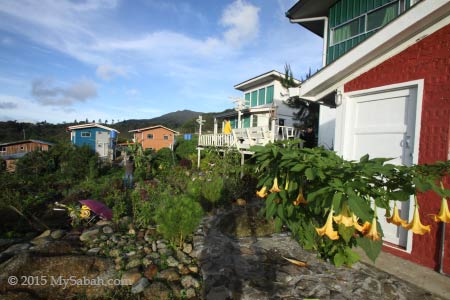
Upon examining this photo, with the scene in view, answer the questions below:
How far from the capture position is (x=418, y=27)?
3826 millimetres

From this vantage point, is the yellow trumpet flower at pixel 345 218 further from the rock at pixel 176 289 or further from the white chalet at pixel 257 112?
the white chalet at pixel 257 112

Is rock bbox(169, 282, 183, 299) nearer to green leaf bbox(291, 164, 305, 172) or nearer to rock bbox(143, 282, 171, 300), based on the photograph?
rock bbox(143, 282, 171, 300)

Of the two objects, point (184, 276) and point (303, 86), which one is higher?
point (303, 86)

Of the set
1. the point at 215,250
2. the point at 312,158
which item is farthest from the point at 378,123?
the point at 312,158

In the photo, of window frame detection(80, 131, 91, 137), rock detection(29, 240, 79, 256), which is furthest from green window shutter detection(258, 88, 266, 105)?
window frame detection(80, 131, 91, 137)

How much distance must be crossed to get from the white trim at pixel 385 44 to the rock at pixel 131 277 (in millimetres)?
4965

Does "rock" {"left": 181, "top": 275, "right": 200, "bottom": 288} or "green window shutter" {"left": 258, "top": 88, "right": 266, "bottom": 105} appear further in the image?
"green window shutter" {"left": 258, "top": 88, "right": 266, "bottom": 105}

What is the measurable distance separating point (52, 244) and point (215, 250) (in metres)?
3.13

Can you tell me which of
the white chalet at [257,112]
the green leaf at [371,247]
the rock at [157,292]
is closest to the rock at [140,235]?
the rock at [157,292]

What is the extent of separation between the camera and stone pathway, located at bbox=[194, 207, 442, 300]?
125 inches

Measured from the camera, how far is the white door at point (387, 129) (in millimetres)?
4098

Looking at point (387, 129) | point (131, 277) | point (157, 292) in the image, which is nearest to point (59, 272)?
point (131, 277)

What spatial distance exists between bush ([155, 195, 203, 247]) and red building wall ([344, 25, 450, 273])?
3650 mm

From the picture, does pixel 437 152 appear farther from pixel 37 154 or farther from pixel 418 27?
pixel 37 154
